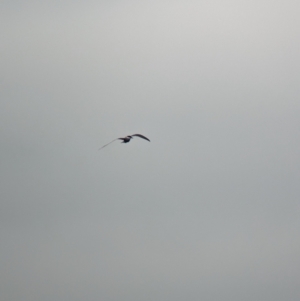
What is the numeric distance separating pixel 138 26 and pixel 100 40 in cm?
22

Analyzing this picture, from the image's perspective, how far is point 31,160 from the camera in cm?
243

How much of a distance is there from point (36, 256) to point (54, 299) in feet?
0.78

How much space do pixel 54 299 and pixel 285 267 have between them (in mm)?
1211

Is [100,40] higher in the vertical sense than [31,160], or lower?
higher

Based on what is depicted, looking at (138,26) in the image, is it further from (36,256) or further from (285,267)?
(285,267)

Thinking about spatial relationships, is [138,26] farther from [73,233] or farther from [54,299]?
[54,299]

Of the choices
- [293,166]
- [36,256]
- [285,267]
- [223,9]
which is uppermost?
[223,9]

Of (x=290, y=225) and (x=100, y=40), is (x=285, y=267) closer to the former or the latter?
(x=290, y=225)

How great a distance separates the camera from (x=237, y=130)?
247 centimetres

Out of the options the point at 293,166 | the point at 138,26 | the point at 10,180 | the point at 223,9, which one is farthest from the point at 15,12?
the point at 293,166

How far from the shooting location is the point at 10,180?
2.42m

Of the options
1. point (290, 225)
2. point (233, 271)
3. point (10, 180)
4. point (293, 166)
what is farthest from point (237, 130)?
point (10, 180)

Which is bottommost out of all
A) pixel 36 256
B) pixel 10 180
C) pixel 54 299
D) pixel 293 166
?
pixel 54 299

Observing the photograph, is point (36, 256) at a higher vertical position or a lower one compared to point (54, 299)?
higher
